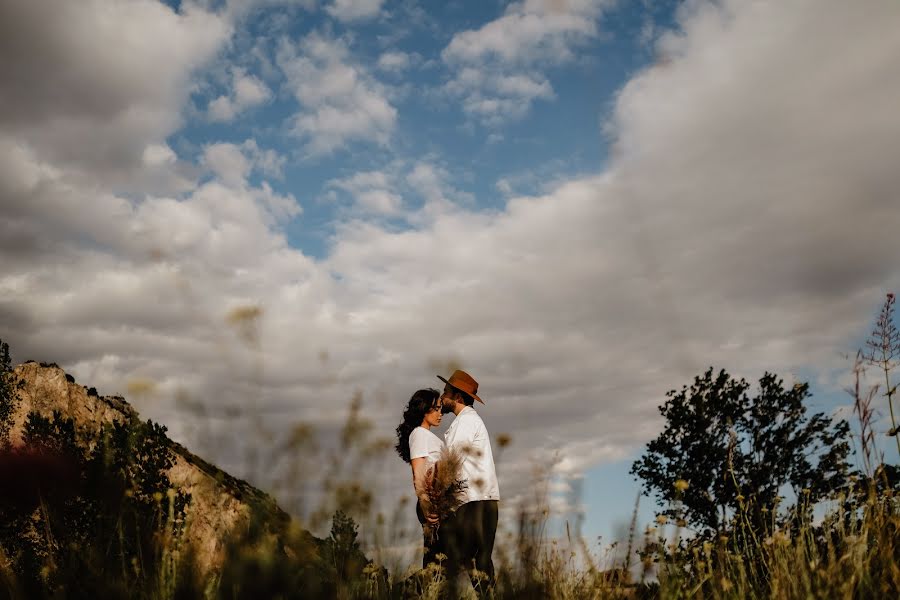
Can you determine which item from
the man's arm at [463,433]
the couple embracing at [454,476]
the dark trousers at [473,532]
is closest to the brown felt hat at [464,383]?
the couple embracing at [454,476]


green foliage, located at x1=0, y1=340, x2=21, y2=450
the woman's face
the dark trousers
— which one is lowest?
the dark trousers

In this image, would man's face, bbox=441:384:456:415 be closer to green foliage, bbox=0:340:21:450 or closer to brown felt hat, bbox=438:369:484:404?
brown felt hat, bbox=438:369:484:404

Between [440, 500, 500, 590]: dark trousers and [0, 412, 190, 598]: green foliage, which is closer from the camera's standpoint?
[0, 412, 190, 598]: green foliage

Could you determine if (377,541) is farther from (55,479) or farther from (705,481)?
(705,481)

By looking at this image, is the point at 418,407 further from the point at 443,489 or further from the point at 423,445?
the point at 443,489

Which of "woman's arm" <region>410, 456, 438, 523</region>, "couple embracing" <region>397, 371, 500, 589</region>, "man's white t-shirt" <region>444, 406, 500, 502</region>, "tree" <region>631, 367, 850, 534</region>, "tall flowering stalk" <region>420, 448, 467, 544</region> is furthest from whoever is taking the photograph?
"tree" <region>631, 367, 850, 534</region>

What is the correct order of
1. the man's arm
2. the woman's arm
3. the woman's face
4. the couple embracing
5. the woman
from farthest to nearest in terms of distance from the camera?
the woman's face < the man's arm < the woman < the woman's arm < the couple embracing

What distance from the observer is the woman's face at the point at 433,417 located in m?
5.56

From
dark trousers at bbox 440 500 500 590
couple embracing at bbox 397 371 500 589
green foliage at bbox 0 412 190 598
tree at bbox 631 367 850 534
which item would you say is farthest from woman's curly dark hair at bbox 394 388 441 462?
tree at bbox 631 367 850 534

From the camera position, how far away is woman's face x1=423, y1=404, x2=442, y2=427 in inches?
219

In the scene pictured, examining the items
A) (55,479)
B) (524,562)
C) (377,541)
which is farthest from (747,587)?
(55,479)

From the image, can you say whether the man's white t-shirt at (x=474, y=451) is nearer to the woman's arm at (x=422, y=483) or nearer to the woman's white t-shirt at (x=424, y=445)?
the woman's white t-shirt at (x=424, y=445)

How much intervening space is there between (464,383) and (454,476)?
1.78 meters

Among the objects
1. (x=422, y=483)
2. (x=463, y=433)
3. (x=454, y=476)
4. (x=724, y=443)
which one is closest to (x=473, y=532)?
(x=422, y=483)
